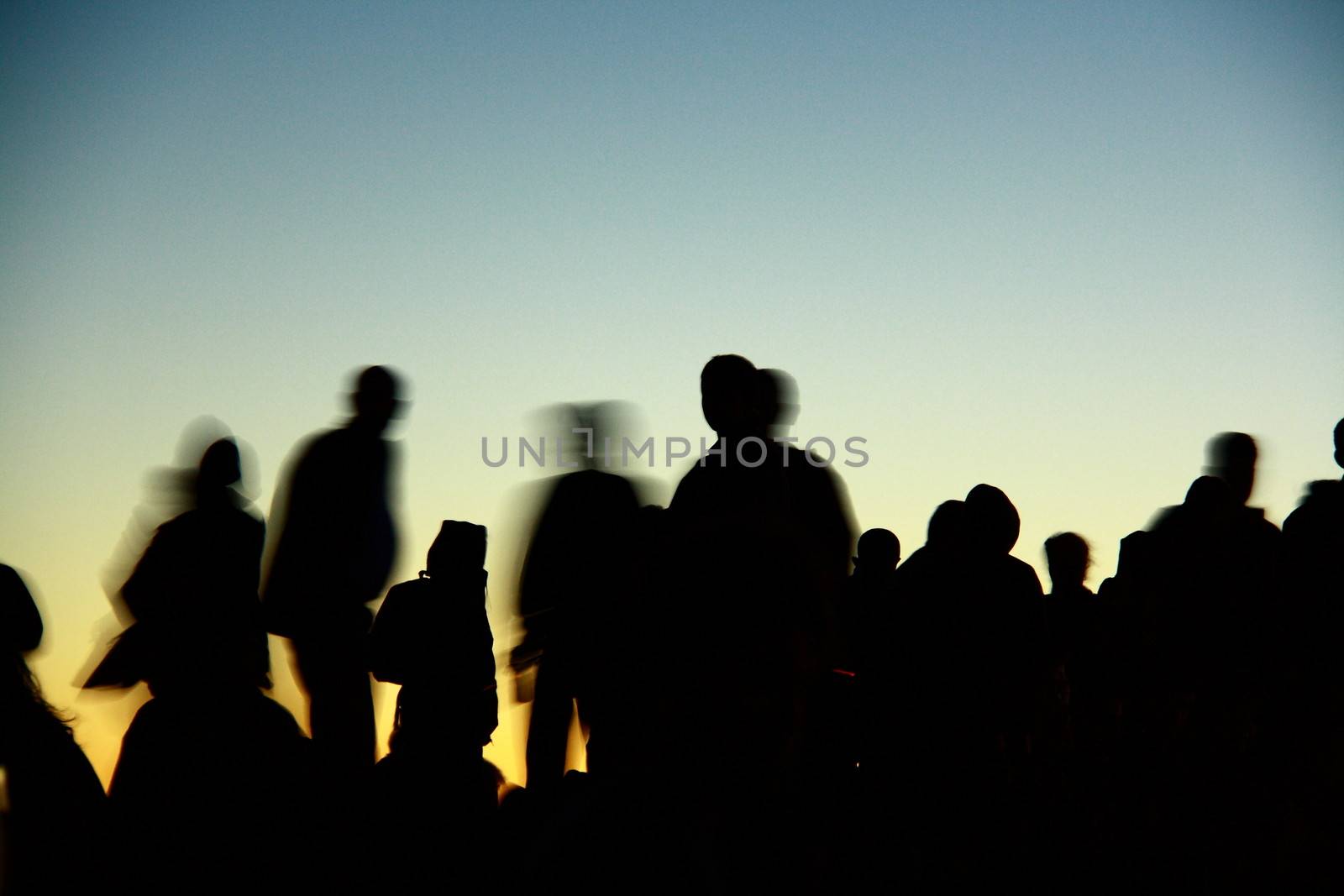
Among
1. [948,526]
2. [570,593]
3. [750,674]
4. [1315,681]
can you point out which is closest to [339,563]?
[570,593]

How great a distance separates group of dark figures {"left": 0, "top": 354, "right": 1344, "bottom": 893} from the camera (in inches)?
145

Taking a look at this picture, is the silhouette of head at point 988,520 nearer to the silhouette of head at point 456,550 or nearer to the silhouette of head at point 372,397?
the silhouette of head at point 456,550

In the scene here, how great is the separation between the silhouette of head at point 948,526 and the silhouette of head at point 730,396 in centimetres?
154

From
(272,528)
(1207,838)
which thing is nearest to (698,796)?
(272,528)

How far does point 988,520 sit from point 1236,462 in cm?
213

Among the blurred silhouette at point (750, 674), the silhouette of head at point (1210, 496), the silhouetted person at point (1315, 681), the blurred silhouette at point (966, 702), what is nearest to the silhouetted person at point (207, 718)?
the blurred silhouette at point (750, 674)

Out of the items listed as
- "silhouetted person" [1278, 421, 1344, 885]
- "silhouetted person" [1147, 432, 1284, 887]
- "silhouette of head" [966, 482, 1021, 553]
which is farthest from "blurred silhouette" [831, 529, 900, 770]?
"silhouetted person" [1278, 421, 1344, 885]

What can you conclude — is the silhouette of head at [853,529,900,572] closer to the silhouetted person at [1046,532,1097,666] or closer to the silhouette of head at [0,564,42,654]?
the silhouetted person at [1046,532,1097,666]

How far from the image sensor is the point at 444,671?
6098mm

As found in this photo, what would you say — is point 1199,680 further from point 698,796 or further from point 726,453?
point 698,796

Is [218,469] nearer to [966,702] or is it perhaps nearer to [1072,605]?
[966,702]

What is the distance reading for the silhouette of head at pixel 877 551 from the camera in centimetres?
702

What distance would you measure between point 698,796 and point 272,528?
10.2 ft

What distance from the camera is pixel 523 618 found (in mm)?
5965
